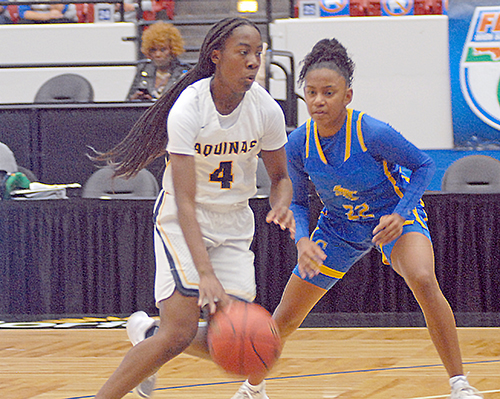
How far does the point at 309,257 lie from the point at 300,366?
1.37m

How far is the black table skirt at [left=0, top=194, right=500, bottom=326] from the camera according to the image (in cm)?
501

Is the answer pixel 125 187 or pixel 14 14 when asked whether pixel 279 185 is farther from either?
pixel 14 14

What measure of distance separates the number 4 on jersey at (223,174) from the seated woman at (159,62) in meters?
4.29

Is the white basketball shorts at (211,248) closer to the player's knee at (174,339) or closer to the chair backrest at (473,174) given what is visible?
the player's knee at (174,339)

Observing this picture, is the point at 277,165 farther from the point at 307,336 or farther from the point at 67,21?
the point at 67,21

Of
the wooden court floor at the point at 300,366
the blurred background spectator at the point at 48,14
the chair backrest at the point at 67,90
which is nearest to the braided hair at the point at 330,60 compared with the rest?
the wooden court floor at the point at 300,366

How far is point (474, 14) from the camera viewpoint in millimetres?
8672

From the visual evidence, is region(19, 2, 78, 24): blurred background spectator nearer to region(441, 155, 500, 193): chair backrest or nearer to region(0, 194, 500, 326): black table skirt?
region(0, 194, 500, 326): black table skirt

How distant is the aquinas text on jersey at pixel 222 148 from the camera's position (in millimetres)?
2486

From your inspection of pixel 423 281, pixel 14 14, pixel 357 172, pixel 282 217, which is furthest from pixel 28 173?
pixel 423 281

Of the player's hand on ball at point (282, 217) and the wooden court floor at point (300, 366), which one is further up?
the player's hand on ball at point (282, 217)

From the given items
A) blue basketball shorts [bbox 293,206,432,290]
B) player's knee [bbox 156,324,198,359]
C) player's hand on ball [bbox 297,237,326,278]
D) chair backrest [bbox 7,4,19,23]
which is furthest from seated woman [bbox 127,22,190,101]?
player's knee [bbox 156,324,198,359]

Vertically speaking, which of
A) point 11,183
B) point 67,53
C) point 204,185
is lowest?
point 11,183

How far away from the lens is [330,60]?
2945mm
